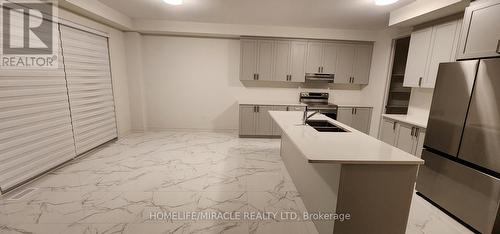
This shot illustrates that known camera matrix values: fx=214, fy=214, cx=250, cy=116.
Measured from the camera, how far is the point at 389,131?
3.52m

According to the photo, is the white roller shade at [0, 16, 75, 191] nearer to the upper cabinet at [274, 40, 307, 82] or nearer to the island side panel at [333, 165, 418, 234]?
the island side panel at [333, 165, 418, 234]

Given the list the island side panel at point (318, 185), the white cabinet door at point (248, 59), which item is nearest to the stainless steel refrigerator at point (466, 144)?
the island side panel at point (318, 185)

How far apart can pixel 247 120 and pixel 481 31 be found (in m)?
3.66

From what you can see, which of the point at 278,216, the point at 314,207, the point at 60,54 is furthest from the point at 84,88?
the point at 314,207

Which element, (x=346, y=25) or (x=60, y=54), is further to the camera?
(x=346, y=25)

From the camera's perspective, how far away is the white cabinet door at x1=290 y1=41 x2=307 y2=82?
4.80 m

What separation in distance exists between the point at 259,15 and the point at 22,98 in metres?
3.51

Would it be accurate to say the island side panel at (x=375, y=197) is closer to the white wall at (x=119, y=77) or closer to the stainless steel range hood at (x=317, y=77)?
the stainless steel range hood at (x=317, y=77)

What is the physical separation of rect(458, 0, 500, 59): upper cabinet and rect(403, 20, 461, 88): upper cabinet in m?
0.68

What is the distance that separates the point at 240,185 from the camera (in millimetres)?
2809

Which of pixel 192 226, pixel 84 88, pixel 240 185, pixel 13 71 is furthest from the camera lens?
pixel 84 88

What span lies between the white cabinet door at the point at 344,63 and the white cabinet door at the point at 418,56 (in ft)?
4.95

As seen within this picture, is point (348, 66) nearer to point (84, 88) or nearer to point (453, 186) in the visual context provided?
point (453, 186)

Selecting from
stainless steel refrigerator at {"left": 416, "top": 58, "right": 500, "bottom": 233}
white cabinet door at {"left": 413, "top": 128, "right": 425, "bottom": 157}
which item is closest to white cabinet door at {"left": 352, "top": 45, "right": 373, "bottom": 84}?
white cabinet door at {"left": 413, "top": 128, "right": 425, "bottom": 157}
